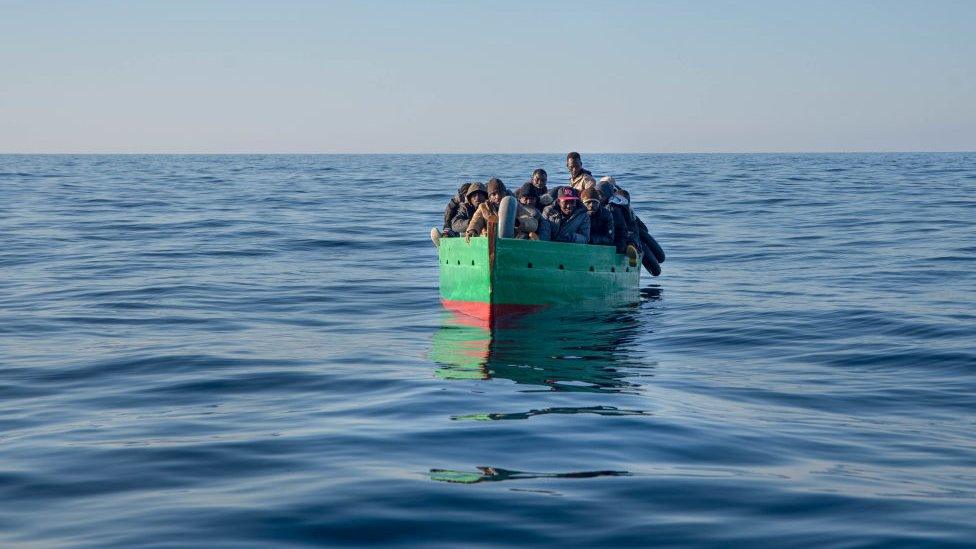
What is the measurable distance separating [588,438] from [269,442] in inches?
97.8

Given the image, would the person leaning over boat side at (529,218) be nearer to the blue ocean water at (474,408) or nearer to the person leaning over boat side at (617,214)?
the blue ocean water at (474,408)

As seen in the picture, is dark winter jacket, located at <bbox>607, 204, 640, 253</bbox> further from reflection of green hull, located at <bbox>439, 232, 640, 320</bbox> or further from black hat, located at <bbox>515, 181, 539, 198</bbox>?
black hat, located at <bbox>515, 181, 539, 198</bbox>

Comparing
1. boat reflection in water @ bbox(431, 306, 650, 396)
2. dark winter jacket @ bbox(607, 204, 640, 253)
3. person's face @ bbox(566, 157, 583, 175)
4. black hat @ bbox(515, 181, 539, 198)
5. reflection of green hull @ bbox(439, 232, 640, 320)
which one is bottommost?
boat reflection in water @ bbox(431, 306, 650, 396)

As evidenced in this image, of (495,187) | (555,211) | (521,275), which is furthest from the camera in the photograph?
(555,211)

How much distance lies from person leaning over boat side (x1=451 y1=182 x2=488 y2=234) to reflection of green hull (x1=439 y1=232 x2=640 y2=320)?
490mm

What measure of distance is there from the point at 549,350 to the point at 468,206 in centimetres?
469

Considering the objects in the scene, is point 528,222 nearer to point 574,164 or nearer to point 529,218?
point 529,218

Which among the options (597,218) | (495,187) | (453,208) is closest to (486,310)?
(495,187)

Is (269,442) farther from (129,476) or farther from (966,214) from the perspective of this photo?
(966,214)

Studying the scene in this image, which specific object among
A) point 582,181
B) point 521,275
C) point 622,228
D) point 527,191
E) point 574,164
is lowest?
point 521,275

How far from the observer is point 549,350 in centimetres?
1383

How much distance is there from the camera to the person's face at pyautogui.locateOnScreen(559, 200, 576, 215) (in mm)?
17141

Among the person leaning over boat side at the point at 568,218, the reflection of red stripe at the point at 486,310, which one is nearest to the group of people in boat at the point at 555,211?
the person leaning over boat side at the point at 568,218

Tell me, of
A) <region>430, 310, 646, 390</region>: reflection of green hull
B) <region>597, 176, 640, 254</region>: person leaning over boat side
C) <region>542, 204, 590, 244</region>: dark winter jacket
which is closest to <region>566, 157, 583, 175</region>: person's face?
<region>597, 176, 640, 254</region>: person leaning over boat side
